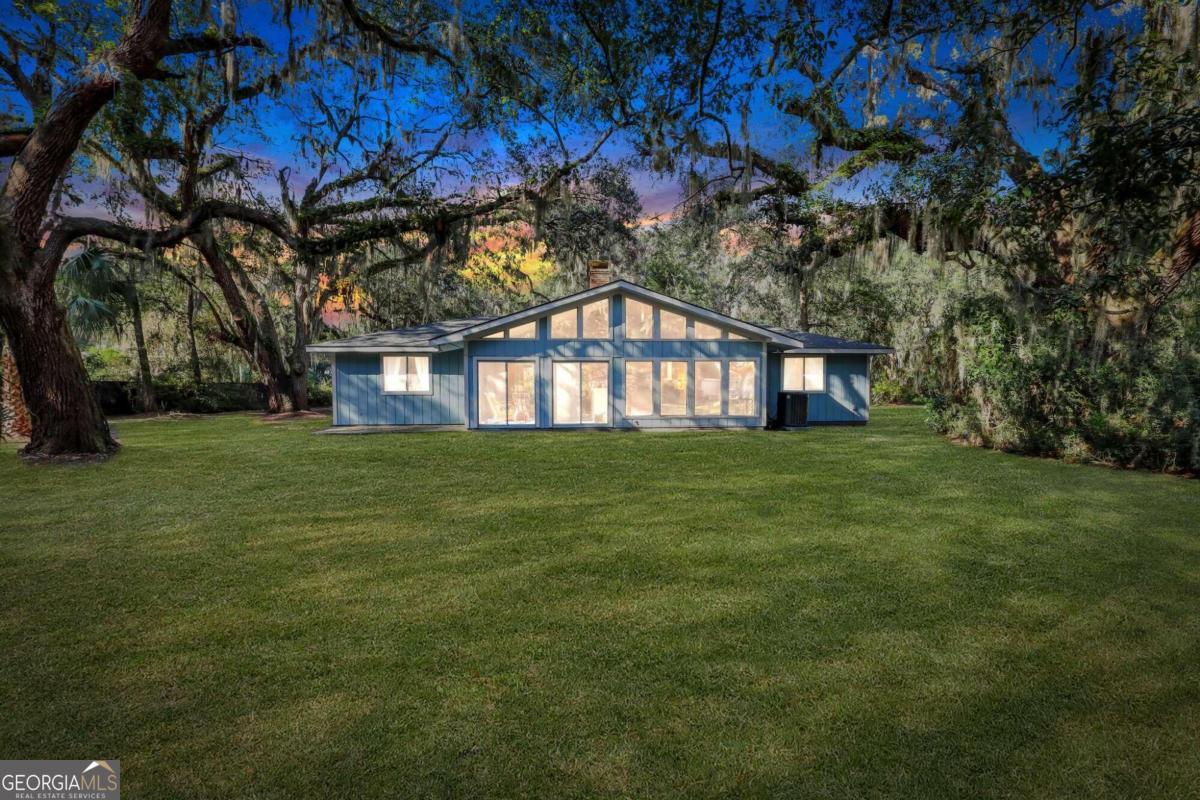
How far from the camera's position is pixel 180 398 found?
2109 centimetres

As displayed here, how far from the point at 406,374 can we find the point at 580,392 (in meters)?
4.99

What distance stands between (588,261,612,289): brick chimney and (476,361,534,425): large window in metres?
3.23

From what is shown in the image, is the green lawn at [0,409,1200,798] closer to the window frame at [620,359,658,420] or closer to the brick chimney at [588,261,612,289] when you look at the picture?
the window frame at [620,359,658,420]

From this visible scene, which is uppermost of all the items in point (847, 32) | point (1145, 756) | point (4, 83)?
point (4, 83)

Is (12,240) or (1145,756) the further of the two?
(12,240)

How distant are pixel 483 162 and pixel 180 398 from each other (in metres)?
15.2

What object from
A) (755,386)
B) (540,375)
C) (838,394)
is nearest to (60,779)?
(540,375)

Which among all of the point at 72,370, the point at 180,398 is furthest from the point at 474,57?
the point at 180,398

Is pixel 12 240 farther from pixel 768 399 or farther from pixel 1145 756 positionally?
pixel 768 399

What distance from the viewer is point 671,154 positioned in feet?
33.9

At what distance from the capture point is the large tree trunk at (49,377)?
30.8 ft

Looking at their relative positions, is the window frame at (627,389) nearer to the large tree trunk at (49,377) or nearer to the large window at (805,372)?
the large window at (805,372)

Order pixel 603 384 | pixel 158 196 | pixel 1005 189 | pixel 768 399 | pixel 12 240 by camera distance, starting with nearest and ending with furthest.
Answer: pixel 1005 189
pixel 12 240
pixel 158 196
pixel 603 384
pixel 768 399

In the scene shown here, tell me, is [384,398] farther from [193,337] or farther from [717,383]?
[193,337]
